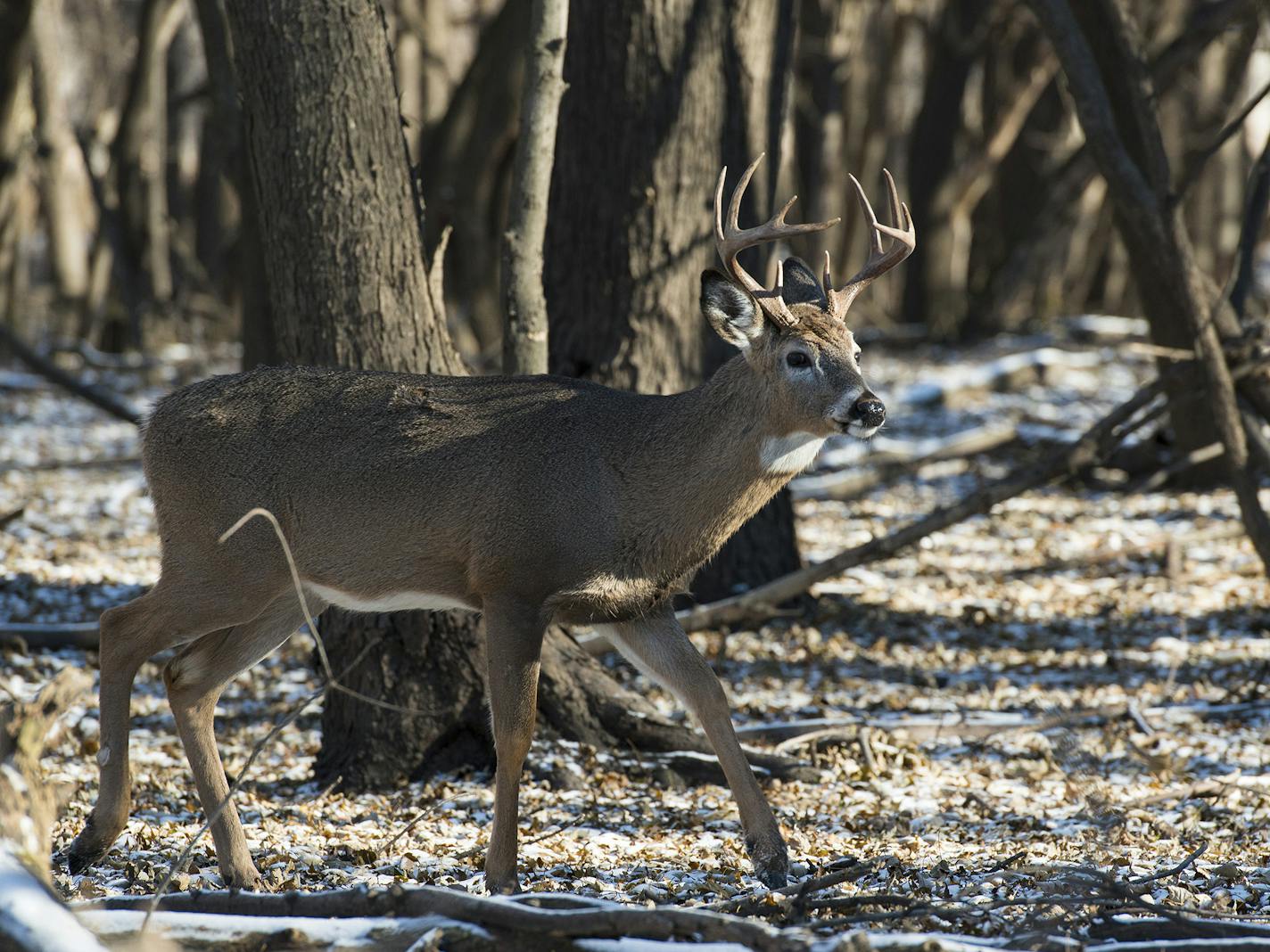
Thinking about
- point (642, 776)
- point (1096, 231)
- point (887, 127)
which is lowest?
point (642, 776)

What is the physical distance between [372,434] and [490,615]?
75cm

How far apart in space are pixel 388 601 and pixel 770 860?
1.49 m

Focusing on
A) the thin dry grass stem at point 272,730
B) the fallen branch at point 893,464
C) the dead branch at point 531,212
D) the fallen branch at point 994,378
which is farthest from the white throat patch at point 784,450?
the fallen branch at point 994,378

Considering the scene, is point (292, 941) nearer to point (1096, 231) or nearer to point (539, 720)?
point (539, 720)

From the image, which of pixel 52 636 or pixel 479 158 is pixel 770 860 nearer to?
pixel 52 636

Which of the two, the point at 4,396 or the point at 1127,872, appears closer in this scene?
the point at 1127,872

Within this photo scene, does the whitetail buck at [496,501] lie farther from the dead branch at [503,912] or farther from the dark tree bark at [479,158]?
the dark tree bark at [479,158]

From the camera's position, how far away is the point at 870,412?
16.3ft

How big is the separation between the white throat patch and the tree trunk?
152cm

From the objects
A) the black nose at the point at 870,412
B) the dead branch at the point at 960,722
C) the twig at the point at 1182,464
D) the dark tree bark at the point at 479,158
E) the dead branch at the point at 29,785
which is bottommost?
the dead branch at the point at 960,722

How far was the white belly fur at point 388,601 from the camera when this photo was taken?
5152 millimetres

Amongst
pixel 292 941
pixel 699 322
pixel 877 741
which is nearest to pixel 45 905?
pixel 292 941

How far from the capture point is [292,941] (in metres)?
3.54

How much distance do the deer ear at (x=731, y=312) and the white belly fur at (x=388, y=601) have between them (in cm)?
126
